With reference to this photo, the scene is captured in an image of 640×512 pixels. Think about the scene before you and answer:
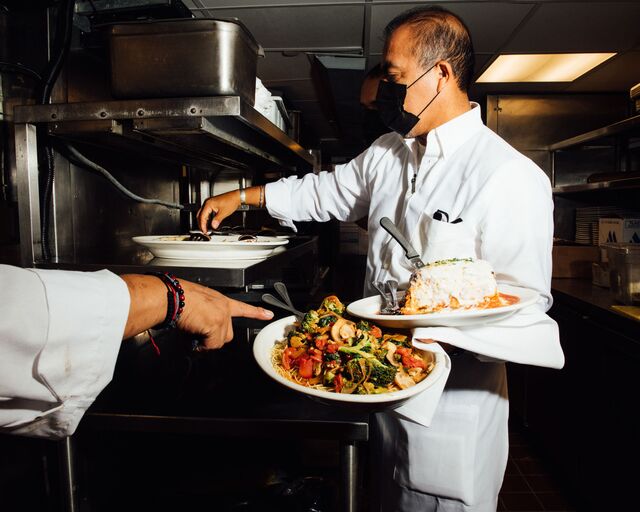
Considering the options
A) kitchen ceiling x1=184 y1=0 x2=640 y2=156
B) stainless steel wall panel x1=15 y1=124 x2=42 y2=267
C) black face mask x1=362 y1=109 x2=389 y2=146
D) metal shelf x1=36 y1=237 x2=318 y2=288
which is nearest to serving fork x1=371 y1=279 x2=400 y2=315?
metal shelf x1=36 y1=237 x2=318 y2=288

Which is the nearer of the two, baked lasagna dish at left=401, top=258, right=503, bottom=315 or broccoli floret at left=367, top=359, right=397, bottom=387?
broccoli floret at left=367, top=359, right=397, bottom=387

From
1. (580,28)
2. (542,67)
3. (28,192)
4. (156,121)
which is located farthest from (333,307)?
(542,67)

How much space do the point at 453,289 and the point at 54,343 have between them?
88cm

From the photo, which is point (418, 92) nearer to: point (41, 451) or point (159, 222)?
point (159, 222)

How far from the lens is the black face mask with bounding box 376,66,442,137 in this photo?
64.9 inches

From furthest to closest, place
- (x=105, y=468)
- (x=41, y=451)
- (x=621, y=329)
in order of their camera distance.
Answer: (x=621, y=329)
(x=41, y=451)
(x=105, y=468)

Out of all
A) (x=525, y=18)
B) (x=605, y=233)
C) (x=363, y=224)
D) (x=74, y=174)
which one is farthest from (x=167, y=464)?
(x=605, y=233)

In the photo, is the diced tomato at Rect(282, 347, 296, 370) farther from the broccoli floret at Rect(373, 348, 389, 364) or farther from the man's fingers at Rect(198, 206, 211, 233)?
the man's fingers at Rect(198, 206, 211, 233)

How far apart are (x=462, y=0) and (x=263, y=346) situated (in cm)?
244

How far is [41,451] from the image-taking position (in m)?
1.83

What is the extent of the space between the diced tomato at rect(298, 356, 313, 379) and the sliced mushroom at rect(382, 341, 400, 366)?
0.18 meters

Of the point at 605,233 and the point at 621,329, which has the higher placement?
the point at 605,233

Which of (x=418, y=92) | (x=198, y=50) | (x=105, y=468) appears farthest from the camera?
(x=418, y=92)

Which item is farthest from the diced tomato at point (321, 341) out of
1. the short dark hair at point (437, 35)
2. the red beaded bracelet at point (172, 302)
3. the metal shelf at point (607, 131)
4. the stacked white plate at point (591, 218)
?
the stacked white plate at point (591, 218)
